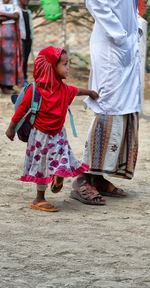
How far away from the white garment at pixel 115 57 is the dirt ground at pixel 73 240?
78 centimetres

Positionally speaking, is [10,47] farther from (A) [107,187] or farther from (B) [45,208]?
(B) [45,208]

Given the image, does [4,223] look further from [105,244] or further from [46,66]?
[46,66]

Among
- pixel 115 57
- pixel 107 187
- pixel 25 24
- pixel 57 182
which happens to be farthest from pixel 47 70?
pixel 25 24

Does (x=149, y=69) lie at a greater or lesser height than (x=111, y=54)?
lesser

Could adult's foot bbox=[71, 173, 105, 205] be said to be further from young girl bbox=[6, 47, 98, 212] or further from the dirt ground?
young girl bbox=[6, 47, 98, 212]

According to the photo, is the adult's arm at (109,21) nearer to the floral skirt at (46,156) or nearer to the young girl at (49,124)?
the young girl at (49,124)

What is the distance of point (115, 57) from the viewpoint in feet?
14.7

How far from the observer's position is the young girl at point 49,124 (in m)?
4.20

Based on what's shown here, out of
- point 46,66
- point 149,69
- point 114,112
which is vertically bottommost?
point 149,69

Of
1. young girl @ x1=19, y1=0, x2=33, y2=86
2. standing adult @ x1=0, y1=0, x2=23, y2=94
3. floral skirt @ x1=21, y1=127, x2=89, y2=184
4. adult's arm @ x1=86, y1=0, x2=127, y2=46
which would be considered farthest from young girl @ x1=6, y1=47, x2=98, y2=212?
young girl @ x1=19, y1=0, x2=33, y2=86

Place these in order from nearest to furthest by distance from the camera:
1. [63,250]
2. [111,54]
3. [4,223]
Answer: [63,250] < [4,223] < [111,54]

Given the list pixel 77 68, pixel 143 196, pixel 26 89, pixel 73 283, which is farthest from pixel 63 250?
pixel 77 68

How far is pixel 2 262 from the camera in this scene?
321 cm

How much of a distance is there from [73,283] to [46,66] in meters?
1.77
